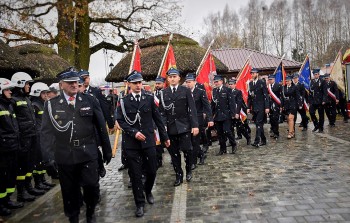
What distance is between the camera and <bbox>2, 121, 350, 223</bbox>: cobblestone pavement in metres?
4.76

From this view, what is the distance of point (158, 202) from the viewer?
567 centimetres

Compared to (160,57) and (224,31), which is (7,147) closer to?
(160,57)

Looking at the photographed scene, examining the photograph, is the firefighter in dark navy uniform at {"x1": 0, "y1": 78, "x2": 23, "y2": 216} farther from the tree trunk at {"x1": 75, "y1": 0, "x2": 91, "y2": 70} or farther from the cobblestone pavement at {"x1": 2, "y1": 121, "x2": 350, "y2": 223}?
the tree trunk at {"x1": 75, "y1": 0, "x2": 91, "y2": 70}

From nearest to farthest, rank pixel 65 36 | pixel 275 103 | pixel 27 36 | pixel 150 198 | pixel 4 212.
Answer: pixel 4 212 → pixel 150 198 → pixel 275 103 → pixel 27 36 → pixel 65 36

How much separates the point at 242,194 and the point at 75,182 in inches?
112

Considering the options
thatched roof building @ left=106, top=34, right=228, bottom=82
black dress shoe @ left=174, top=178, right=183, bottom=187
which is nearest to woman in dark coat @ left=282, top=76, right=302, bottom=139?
black dress shoe @ left=174, top=178, right=183, bottom=187

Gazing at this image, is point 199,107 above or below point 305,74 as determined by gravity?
below

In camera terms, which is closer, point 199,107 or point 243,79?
point 199,107

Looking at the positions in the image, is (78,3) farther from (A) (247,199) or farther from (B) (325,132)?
(A) (247,199)

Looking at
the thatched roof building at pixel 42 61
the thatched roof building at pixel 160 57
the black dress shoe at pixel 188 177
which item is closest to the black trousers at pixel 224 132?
the black dress shoe at pixel 188 177

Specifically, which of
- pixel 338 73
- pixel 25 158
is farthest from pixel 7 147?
pixel 338 73

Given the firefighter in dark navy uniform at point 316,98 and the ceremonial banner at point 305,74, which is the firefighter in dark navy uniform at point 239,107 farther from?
the ceremonial banner at point 305,74

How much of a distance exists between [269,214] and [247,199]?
0.75 metres

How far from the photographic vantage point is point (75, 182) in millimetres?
4594
